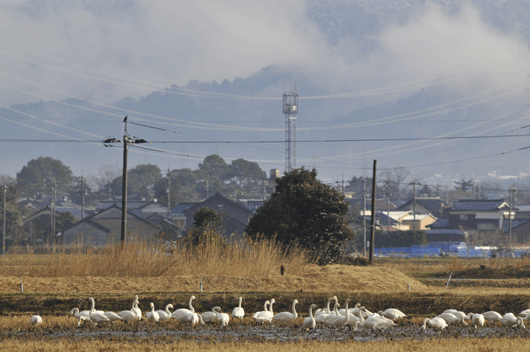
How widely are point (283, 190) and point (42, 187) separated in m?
118

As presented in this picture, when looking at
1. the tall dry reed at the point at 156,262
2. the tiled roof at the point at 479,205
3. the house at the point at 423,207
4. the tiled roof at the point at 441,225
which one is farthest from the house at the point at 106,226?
the house at the point at 423,207

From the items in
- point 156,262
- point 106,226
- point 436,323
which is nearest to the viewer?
point 436,323

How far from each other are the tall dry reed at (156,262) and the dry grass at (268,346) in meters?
11.1

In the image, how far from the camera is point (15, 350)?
1312 centimetres

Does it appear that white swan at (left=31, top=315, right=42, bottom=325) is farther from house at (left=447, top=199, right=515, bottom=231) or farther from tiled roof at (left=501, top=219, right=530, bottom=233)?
house at (left=447, top=199, right=515, bottom=231)

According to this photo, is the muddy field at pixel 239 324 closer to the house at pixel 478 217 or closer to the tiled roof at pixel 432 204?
the house at pixel 478 217

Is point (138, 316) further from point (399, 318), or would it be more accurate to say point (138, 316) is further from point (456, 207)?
point (456, 207)

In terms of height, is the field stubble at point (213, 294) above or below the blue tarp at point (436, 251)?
above

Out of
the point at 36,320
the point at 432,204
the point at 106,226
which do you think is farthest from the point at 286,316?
the point at 432,204

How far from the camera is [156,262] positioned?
26016 millimetres

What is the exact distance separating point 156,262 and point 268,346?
42.2 feet

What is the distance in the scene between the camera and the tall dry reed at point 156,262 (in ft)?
83.0

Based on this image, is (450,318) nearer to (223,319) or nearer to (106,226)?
(223,319)

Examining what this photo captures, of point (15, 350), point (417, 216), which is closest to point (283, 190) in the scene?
point (15, 350)
